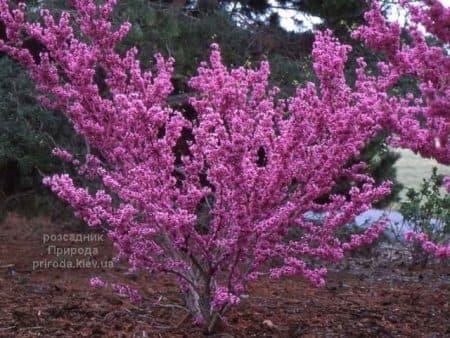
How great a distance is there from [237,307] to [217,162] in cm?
173

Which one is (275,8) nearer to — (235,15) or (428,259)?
(235,15)

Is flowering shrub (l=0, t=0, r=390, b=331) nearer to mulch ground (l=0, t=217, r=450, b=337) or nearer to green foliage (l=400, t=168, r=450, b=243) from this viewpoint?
mulch ground (l=0, t=217, r=450, b=337)

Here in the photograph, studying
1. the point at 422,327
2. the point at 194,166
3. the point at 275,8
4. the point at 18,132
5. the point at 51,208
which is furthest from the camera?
the point at 275,8

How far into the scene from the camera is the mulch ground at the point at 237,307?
3799mm

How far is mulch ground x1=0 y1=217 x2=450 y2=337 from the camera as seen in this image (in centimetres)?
380

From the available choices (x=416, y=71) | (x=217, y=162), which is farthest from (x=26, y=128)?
(x=416, y=71)

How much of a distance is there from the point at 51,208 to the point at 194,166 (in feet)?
13.7

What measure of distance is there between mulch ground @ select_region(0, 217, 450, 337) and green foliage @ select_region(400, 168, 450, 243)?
66 cm

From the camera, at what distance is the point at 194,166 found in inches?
139

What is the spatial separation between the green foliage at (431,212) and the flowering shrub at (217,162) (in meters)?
3.69

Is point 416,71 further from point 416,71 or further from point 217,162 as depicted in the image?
point 217,162

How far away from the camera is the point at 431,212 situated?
7.12 metres

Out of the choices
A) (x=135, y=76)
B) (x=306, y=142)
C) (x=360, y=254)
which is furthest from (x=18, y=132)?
(x=360, y=254)

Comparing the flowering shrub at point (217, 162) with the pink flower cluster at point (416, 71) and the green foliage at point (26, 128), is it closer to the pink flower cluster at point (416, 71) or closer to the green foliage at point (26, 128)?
the pink flower cluster at point (416, 71)
